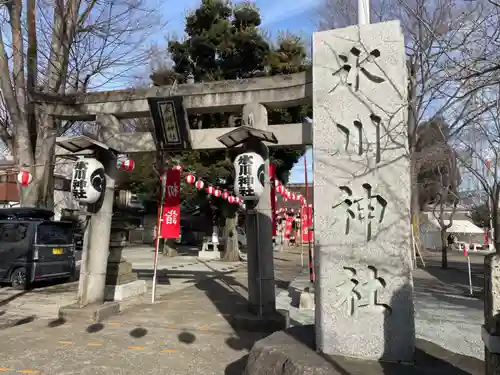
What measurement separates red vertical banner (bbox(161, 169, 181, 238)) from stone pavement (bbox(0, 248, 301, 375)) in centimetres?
192

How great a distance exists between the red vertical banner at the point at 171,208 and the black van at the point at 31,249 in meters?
4.22

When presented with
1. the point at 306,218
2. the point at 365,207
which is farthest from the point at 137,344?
the point at 306,218

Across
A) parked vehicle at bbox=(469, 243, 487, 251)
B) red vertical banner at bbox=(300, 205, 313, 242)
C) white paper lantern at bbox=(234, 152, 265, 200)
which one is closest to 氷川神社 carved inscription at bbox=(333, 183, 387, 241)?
white paper lantern at bbox=(234, 152, 265, 200)

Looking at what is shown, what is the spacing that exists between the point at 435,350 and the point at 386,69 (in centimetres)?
297

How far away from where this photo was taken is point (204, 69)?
1981 cm

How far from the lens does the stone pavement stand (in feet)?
17.6

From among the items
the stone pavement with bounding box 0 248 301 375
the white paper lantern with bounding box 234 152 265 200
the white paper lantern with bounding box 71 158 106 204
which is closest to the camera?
the stone pavement with bounding box 0 248 301 375

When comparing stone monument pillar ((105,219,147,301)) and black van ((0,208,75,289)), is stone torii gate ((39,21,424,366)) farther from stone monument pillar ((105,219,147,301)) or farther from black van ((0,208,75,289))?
black van ((0,208,75,289))

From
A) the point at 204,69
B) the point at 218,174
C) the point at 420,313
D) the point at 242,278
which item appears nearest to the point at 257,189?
the point at 420,313

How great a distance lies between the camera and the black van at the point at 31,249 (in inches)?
458

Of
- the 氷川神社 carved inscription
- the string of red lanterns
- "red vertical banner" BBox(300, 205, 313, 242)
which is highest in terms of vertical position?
the string of red lanterns

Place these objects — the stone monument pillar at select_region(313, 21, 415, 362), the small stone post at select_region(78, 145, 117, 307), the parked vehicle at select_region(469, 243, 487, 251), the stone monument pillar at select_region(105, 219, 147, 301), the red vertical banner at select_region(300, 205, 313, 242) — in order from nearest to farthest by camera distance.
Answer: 1. the stone monument pillar at select_region(313, 21, 415, 362)
2. the small stone post at select_region(78, 145, 117, 307)
3. the stone monument pillar at select_region(105, 219, 147, 301)
4. the red vertical banner at select_region(300, 205, 313, 242)
5. the parked vehicle at select_region(469, 243, 487, 251)

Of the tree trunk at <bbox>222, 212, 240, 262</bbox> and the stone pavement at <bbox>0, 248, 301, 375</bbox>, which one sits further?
the tree trunk at <bbox>222, 212, 240, 262</bbox>

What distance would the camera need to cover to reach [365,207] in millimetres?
4191
